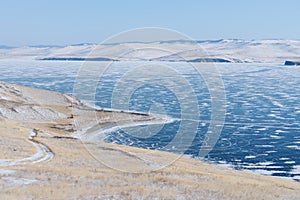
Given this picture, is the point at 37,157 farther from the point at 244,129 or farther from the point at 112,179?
the point at 244,129

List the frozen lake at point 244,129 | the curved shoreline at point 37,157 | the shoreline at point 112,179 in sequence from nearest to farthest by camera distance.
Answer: the shoreline at point 112,179 < the curved shoreline at point 37,157 < the frozen lake at point 244,129

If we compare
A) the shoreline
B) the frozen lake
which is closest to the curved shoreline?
the shoreline

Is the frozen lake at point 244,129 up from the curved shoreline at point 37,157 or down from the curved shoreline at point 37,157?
down

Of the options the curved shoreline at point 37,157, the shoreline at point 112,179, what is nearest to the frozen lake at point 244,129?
the shoreline at point 112,179

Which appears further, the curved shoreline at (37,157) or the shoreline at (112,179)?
the curved shoreline at (37,157)

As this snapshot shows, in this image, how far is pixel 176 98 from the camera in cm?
11619

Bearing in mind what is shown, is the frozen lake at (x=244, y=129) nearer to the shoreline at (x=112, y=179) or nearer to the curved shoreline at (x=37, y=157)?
the shoreline at (x=112, y=179)

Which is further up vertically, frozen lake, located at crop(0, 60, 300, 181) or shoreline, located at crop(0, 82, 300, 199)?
shoreline, located at crop(0, 82, 300, 199)

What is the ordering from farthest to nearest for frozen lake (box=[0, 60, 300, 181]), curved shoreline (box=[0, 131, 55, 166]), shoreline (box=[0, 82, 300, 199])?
frozen lake (box=[0, 60, 300, 181]) < curved shoreline (box=[0, 131, 55, 166]) < shoreline (box=[0, 82, 300, 199])

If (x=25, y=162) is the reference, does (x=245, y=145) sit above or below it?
below

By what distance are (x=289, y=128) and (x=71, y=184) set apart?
54.2 metres

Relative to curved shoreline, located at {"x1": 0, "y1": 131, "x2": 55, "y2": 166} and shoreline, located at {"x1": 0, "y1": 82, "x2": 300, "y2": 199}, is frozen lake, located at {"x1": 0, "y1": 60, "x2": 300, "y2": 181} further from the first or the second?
curved shoreline, located at {"x1": 0, "y1": 131, "x2": 55, "y2": 166}

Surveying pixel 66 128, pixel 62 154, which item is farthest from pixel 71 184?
pixel 66 128

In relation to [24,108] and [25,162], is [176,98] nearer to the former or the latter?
[24,108]
